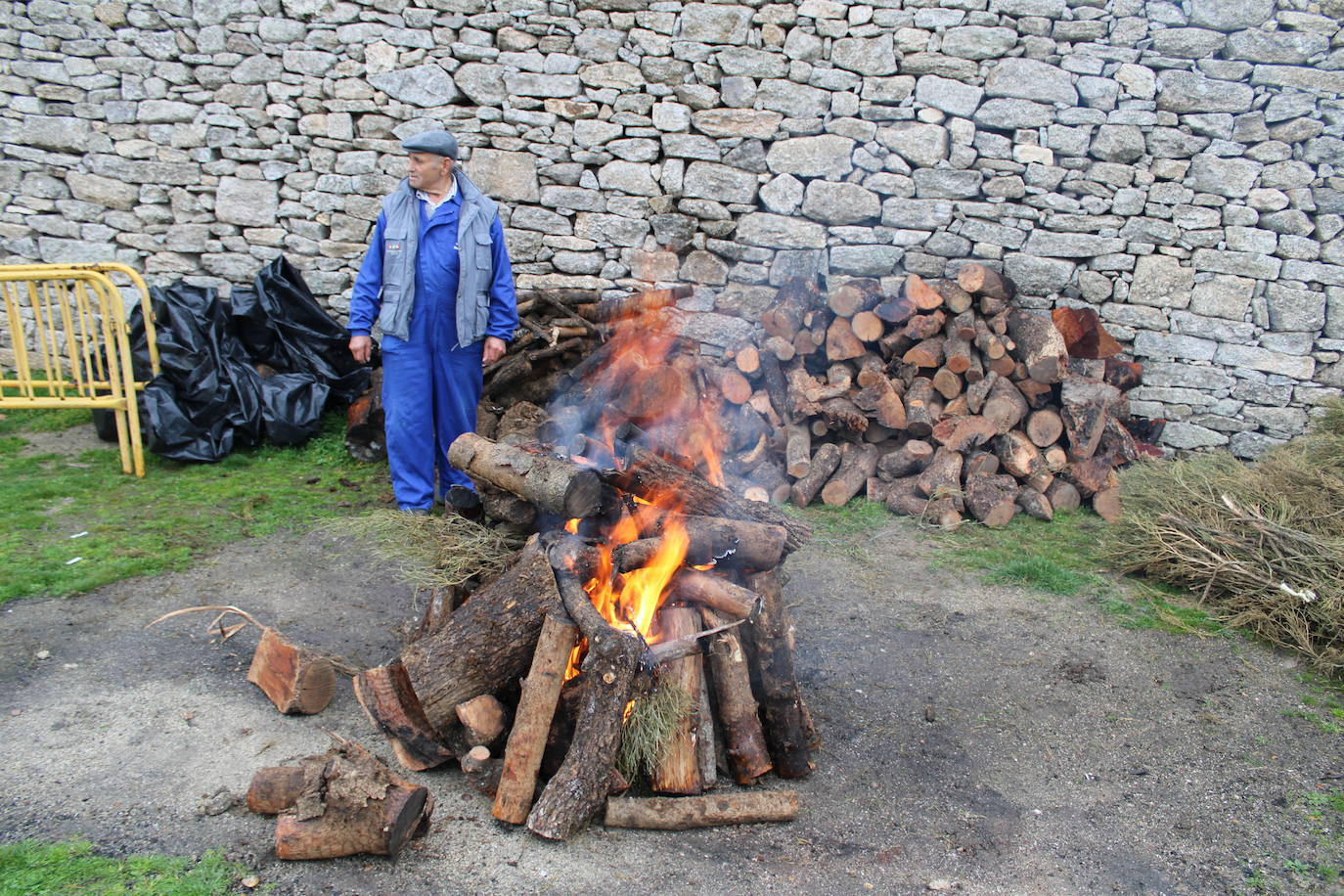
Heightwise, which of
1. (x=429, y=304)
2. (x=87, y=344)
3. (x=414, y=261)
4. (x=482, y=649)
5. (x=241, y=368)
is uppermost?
(x=414, y=261)

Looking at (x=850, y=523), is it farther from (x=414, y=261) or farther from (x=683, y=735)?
(x=414, y=261)

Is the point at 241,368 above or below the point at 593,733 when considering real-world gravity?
above

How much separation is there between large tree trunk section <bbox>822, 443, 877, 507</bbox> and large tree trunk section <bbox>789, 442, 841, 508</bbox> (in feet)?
0.21

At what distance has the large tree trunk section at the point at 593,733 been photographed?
8.97 feet

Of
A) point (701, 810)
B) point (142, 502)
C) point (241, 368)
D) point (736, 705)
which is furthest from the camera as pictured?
point (241, 368)

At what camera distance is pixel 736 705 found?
3172 mm

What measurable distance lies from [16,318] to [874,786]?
6.35 meters

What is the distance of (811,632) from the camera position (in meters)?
4.32

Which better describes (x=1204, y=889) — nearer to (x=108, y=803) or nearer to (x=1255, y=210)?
(x=108, y=803)

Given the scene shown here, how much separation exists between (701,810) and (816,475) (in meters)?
3.58

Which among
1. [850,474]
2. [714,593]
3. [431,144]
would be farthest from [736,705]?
[431,144]

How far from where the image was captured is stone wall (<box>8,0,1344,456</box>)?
6414 mm

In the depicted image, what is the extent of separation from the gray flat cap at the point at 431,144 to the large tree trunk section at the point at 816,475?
3.24 metres

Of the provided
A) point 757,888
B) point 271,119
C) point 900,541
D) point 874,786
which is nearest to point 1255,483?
point 900,541
